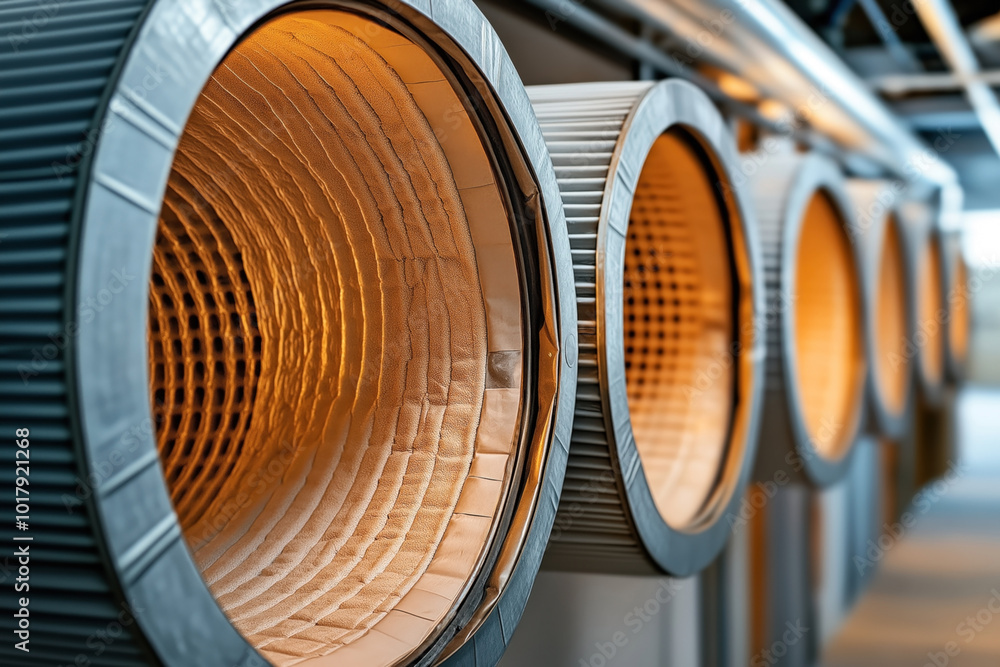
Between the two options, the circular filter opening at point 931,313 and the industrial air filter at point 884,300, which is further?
the circular filter opening at point 931,313

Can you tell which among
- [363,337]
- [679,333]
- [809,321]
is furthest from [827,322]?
[363,337]

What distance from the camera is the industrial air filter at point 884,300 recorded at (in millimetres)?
3018

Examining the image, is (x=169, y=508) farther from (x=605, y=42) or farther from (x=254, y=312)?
(x=605, y=42)

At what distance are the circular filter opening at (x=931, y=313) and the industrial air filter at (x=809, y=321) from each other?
158 centimetres

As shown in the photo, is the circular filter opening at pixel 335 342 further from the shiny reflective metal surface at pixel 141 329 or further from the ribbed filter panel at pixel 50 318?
the ribbed filter panel at pixel 50 318

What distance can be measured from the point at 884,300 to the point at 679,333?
8.03 ft

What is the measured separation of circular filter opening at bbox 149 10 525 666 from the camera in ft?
3.51

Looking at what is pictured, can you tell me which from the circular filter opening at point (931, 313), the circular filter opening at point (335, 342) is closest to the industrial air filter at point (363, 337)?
the circular filter opening at point (335, 342)

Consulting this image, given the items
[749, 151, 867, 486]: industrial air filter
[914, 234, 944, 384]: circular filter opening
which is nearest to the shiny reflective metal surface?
[749, 151, 867, 486]: industrial air filter

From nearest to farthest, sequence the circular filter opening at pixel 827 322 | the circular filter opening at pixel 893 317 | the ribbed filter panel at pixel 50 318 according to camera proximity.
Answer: the ribbed filter panel at pixel 50 318
the circular filter opening at pixel 827 322
the circular filter opening at pixel 893 317

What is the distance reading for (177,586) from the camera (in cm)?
65

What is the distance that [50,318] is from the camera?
583 mm

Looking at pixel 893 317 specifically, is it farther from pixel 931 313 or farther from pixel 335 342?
pixel 335 342

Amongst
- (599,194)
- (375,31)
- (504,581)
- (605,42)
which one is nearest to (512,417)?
(504,581)
